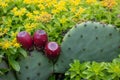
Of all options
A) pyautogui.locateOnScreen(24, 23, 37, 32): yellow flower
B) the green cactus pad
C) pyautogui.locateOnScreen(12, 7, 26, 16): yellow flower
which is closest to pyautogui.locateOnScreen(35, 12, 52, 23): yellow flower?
pyautogui.locateOnScreen(24, 23, 37, 32): yellow flower

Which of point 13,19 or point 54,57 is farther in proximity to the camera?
point 13,19

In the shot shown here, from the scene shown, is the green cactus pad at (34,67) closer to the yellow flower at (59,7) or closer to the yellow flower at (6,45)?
the yellow flower at (6,45)

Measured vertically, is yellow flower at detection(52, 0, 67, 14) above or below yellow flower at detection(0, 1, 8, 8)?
below

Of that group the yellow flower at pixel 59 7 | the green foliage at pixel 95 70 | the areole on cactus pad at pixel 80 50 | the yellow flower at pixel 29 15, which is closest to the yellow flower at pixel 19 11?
the yellow flower at pixel 29 15

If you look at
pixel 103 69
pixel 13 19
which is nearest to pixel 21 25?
pixel 13 19

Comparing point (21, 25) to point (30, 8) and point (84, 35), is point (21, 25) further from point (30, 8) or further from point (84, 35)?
point (84, 35)

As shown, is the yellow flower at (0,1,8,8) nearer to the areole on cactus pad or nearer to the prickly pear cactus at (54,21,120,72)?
the areole on cactus pad

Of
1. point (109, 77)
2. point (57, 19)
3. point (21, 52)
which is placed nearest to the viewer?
point (109, 77)

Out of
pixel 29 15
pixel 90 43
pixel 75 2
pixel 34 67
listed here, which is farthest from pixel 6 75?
pixel 75 2

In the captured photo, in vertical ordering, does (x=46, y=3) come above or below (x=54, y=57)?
above
